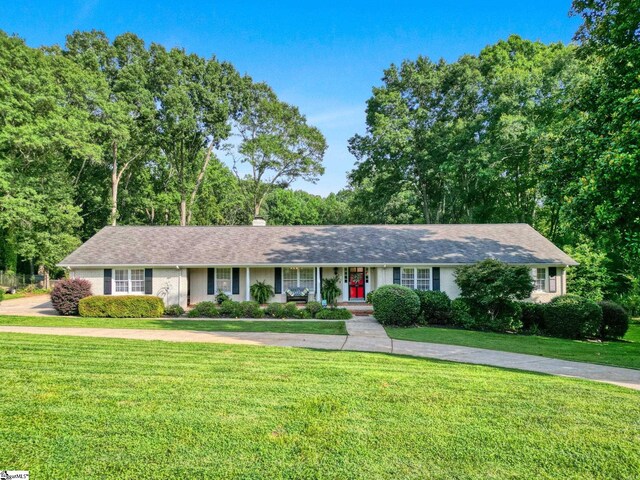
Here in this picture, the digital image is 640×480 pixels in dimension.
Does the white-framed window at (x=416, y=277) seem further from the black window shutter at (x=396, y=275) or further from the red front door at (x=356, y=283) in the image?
the red front door at (x=356, y=283)

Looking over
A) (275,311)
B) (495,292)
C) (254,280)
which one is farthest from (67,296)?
(495,292)

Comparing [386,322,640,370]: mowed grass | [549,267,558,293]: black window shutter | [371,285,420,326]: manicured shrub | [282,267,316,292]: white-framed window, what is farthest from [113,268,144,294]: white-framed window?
[549,267,558,293]: black window shutter

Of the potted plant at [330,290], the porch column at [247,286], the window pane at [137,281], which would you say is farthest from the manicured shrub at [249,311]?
the window pane at [137,281]

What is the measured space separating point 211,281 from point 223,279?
2.01 feet

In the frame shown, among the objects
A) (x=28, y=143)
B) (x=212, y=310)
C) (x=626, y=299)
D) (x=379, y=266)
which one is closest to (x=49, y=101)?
(x=28, y=143)

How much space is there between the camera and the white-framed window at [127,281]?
1919cm

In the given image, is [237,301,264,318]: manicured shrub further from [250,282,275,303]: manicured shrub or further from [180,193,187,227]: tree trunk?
[180,193,187,227]: tree trunk

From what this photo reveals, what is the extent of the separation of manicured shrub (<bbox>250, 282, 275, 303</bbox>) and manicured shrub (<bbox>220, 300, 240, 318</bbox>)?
2.43 m

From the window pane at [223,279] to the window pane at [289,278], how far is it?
2.86 m

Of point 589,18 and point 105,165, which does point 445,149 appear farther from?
point 105,165

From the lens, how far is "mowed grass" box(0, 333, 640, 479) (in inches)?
155

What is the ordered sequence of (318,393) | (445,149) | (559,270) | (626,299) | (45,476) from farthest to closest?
(445,149)
(626,299)
(559,270)
(318,393)
(45,476)

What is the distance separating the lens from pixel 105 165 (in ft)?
113

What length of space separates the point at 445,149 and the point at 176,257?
2238 cm
